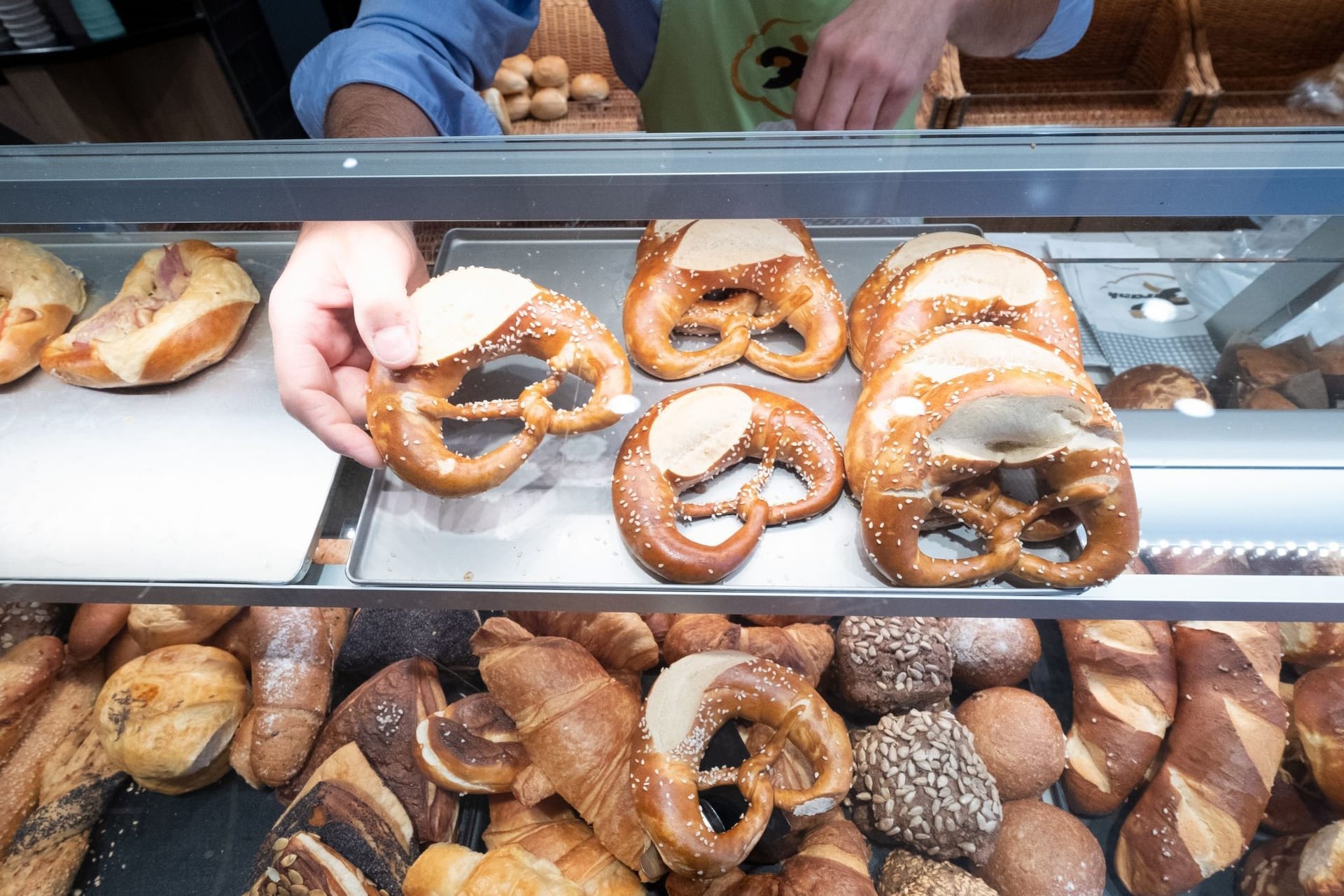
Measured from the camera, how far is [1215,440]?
1.48m

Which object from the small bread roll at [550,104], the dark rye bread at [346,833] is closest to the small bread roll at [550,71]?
the small bread roll at [550,104]

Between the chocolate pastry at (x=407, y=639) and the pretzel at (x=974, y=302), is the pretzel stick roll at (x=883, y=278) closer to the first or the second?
the pretzel at (x=974, y=302)

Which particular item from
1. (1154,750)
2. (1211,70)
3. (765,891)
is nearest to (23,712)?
(765,891)

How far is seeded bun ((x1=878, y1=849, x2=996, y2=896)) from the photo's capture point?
4.58 ft

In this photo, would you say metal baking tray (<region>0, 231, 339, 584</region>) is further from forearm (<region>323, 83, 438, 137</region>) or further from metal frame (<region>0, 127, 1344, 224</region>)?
metal frame (<region>0, 127, 1344, 224</region>)

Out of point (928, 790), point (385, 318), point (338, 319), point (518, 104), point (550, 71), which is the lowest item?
point (928, 790)

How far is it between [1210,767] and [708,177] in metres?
1.44

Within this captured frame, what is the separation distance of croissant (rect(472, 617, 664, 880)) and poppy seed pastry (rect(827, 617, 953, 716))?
0.46 meters

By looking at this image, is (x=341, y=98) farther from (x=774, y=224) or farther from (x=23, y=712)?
(x=23, y=712)

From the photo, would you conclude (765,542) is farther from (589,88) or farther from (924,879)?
(589,88)

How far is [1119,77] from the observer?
2568 millimetres

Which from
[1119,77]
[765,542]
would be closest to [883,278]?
[765,542]

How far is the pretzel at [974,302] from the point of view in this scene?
151 cm

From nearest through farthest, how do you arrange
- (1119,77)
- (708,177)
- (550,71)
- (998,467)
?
(708,177)
(998,467)
(1119,77)
(550,71)
